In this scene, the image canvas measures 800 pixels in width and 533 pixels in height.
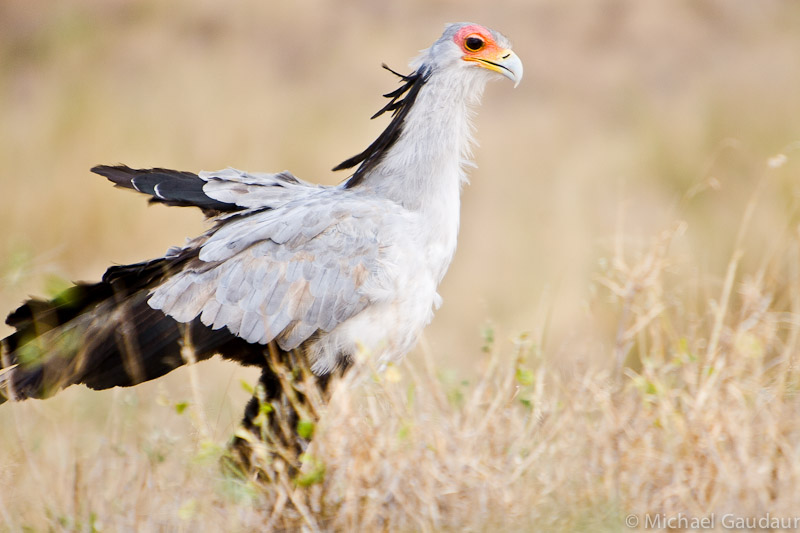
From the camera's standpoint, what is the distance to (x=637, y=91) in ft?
29.0

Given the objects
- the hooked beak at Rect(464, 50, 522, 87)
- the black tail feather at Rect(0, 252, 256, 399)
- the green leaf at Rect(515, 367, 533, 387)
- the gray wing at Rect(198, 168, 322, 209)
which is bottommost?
the green leaf at Rect(515, 367, 533, 387)

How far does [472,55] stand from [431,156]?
42cm

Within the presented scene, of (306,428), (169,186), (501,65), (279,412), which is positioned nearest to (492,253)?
(501,65)

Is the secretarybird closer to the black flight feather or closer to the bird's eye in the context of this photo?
the black flight feather

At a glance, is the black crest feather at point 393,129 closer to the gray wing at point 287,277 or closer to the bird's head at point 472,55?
the bird's head at point 472,55

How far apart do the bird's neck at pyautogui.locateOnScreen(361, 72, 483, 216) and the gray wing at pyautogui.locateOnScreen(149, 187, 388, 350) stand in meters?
0.20

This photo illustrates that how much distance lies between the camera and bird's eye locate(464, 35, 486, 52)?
12.1ft

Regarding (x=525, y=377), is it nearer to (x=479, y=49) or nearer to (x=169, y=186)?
(x=479, y=49)

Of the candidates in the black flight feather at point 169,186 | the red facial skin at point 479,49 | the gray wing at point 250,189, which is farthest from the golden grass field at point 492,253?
the red facial skin at point 479,49

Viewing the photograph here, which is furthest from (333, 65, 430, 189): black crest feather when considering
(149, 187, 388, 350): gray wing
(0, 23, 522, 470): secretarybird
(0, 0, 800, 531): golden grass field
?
(0, 0, 800, 531): golden grass field

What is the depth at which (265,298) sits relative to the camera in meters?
3.39

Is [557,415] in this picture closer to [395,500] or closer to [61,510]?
[395,500]

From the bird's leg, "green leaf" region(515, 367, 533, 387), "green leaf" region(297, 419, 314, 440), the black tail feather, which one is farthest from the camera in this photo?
the black tail feather

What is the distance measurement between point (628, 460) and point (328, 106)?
6.06m
